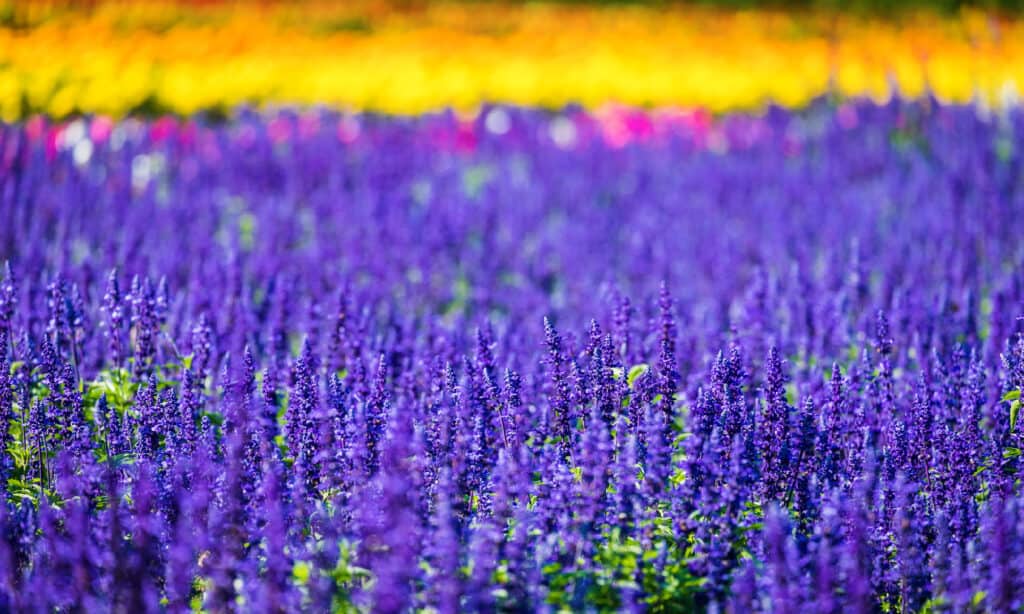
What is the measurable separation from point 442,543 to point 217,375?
100 inches

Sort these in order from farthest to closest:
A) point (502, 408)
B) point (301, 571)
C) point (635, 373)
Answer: point (635, 373), point (502, 408), point (301, 571)

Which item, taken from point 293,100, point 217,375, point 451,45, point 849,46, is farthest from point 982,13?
point 217,375

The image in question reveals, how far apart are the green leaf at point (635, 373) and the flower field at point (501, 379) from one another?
3 cm

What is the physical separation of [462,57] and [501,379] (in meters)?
14.0

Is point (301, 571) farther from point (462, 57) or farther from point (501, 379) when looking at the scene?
point (462, 57)

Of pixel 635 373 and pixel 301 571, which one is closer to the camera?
pixel 301 571

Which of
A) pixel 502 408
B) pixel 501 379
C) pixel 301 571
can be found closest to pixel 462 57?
A: pixel 501 379

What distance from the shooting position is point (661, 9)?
→ 80.3ft

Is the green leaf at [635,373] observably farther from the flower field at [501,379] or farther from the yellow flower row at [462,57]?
the yellow flower row at [462,57]

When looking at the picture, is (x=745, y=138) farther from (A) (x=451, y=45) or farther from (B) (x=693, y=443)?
(B) (x=693, y=443)

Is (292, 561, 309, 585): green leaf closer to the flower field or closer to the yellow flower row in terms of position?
the flower field

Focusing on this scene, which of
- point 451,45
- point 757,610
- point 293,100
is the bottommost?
point 757,610

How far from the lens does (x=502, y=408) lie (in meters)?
4.75

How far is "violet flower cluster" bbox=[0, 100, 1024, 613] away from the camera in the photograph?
12.2 ft
